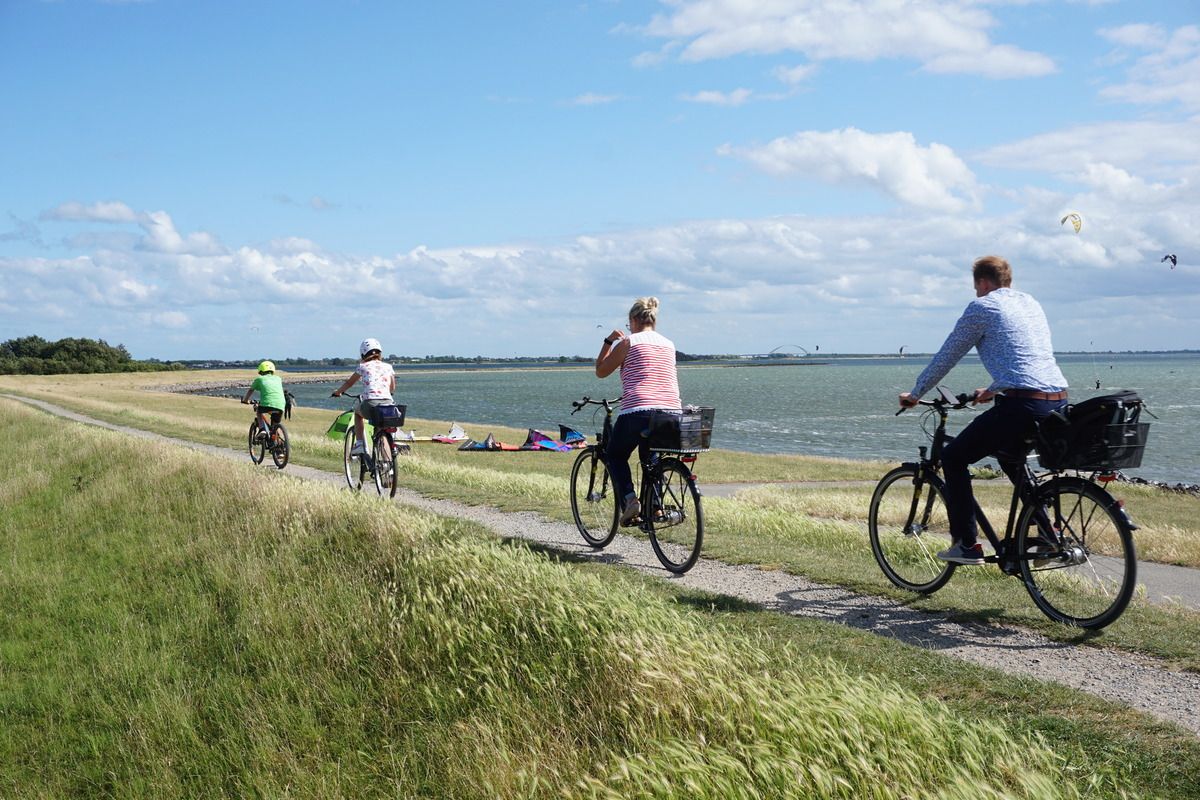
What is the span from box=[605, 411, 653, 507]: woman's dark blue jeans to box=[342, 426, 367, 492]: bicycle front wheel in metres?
6.30

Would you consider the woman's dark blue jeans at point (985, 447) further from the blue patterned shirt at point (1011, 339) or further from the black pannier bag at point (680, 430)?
the black pannier bag at point (680, 430)

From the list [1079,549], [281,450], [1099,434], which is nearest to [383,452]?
[281,450]

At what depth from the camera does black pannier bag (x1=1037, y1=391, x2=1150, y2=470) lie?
231 inches

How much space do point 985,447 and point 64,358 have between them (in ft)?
521

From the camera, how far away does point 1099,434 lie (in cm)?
590

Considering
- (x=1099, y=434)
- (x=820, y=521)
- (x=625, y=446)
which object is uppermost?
(x=1099, y=434)

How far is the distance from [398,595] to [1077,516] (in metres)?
5.31

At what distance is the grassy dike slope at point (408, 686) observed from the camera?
14.7 feet

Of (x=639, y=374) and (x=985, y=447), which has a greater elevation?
(x=639, y=374)

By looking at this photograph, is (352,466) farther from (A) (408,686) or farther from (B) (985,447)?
(B) (985,447)

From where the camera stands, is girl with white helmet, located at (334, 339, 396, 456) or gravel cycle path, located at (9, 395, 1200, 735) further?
girl with white helmet, located at (334, 339, 396, 456)

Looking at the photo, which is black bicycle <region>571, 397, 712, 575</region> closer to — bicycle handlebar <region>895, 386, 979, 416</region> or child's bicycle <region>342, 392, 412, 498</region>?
bicycle handlebar <region>895, 386, 979, 416</region>

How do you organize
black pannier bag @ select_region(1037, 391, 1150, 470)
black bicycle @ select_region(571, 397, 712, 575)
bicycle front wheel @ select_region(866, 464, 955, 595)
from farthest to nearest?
black bicycle @ select_region(571, 397, 712, 575)
bicycle front wheel @ select_region(866, 464, 955, 595)
black pannier bag @ select_region(1037, 391, 1150, 470)

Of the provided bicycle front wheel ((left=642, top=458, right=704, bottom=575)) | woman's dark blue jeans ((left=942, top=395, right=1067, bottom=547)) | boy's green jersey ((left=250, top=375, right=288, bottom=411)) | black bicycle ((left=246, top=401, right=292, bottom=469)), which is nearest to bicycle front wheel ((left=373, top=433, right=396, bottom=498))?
black bicycle ((left=246, top=401, right=292, bottom=469))
